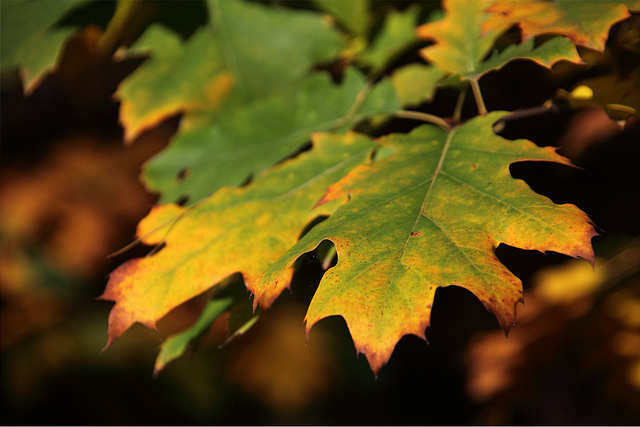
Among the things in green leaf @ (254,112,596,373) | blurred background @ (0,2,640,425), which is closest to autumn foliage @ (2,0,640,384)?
green leaf @ (254,112,596,373)

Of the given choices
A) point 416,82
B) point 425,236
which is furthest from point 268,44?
point 425,236

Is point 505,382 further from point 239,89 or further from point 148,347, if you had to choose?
point 148,347

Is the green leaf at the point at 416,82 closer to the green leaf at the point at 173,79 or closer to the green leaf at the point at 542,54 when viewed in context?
the green leaf at the point at 542,54

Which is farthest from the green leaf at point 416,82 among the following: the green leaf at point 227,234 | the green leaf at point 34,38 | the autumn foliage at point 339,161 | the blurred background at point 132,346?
the blurred background at point 132,346

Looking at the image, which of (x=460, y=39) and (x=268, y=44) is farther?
(x=268, y=44)

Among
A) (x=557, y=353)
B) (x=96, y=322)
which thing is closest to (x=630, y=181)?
(x=557, y=353)

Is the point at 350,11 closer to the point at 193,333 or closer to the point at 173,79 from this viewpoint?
the point at 173,79
